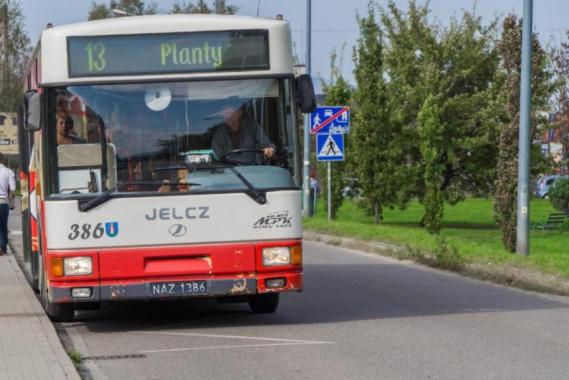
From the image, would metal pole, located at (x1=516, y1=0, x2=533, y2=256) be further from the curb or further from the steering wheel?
the steering wheel

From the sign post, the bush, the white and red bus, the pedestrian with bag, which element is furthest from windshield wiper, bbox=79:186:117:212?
the bush

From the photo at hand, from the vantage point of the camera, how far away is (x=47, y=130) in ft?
39.3

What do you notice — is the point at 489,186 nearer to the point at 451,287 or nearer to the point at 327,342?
the point at 451,287

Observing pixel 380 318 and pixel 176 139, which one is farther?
pixel 380 318

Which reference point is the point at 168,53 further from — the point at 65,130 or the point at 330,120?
the point at 330,120

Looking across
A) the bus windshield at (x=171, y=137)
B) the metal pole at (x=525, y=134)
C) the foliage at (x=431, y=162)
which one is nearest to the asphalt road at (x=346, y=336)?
the bus windshield at (x=171, y=137)

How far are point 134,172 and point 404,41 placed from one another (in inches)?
1362

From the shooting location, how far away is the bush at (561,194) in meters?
52.4

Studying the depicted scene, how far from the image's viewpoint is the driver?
12078 mm

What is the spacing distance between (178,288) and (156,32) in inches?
98.8

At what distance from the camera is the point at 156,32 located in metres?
12.3

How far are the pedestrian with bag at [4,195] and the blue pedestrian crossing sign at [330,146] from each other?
351 inches

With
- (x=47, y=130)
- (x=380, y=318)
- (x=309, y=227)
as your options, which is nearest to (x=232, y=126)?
(x=47, y=130)

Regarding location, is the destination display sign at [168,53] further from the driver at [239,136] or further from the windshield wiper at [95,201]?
the windshield wiper at [95,201]
